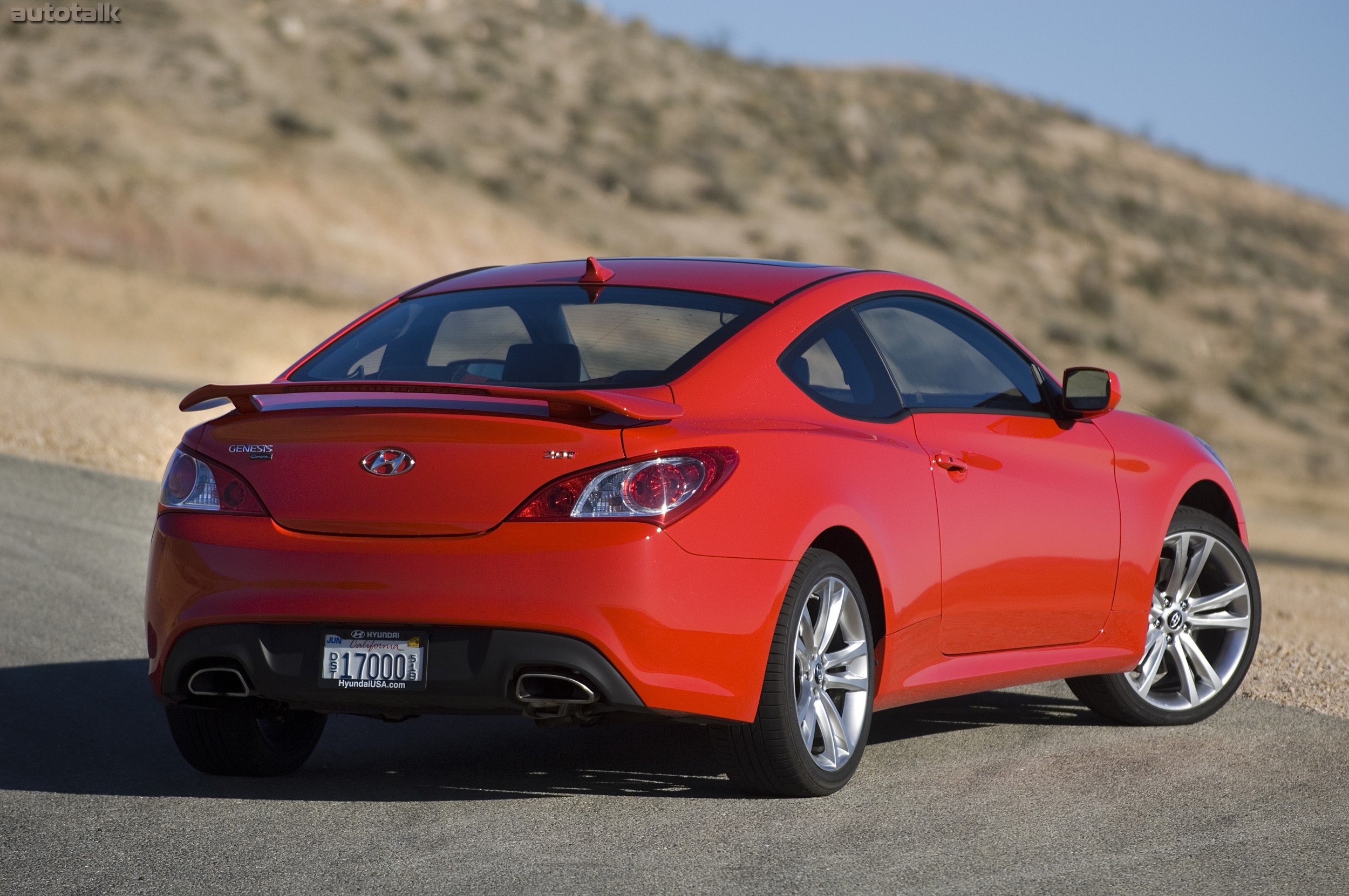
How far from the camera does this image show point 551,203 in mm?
44062

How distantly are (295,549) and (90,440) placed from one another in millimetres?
10625

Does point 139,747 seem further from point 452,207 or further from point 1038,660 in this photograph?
point 452,207

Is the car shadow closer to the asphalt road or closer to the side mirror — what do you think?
→ the asphalt road

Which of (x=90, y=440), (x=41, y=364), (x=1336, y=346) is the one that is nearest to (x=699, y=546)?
(x=90, y=440)

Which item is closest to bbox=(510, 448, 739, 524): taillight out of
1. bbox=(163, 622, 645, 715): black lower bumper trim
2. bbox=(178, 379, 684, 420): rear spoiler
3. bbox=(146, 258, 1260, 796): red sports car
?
bbox=(146, 258, 1260, 796): red sports car

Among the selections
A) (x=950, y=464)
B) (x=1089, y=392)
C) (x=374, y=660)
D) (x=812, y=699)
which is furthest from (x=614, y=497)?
(x=1089, y=392)

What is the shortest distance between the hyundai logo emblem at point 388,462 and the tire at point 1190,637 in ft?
9.90

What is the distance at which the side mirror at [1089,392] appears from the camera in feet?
20.6

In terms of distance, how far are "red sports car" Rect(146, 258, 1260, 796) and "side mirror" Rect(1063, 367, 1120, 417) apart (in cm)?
1

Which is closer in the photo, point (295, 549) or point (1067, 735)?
point (295, 549)

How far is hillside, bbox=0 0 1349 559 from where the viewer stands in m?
30.6

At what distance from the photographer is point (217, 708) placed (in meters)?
5.35

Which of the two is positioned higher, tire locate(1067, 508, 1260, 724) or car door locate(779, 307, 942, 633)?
car door locate(779, 307, 942, 633)

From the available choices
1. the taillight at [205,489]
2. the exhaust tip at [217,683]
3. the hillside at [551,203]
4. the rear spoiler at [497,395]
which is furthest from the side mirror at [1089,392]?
the hillside at [551,203]
